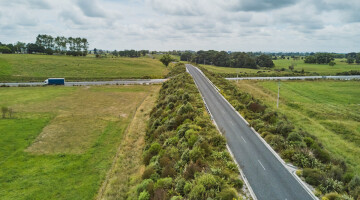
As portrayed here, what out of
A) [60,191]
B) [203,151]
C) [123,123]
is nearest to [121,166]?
[60,191]

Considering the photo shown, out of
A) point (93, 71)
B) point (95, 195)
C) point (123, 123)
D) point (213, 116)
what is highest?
point (93, 71)

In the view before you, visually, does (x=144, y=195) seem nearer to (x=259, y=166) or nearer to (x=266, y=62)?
(x=259, y=166)

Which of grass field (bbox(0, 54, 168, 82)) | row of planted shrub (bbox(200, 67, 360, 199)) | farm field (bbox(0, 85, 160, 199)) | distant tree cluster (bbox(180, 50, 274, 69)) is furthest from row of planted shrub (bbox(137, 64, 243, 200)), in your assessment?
distant tree cluster (bbox(180, 50, 274, 69))

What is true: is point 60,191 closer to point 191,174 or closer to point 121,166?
point 121,166

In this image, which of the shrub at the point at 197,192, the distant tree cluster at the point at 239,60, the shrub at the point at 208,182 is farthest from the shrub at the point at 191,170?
the distant tree cluster at the point at 239,60

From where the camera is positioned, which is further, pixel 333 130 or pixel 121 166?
pixel 333 130
